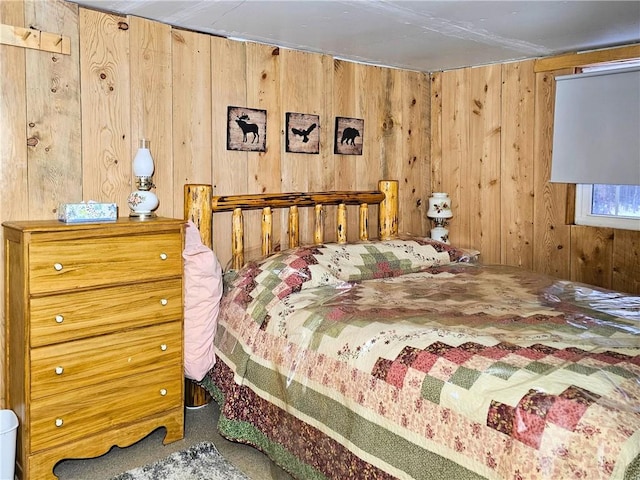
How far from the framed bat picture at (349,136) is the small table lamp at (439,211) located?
2.20 ft

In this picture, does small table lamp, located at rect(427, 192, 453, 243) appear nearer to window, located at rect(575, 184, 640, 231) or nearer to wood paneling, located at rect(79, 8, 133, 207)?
window, located at rect(575, 184, 640, 231)

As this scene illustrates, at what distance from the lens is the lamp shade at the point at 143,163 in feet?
8.73

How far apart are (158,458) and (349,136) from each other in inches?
88.3

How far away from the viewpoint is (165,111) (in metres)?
2.87

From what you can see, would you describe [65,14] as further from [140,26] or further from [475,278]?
[475,278]

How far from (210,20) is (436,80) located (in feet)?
6.37

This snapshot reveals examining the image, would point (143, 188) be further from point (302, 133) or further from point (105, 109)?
point (302, 133)

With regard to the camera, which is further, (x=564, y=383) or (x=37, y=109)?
(x=37, y=109)

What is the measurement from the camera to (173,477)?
2262mm

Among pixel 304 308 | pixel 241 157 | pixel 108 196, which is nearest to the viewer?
pixel 304 308

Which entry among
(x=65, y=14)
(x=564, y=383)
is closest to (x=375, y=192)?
(x=65, y=14)

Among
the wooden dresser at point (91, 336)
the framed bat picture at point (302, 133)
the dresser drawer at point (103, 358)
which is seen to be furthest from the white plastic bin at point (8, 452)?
the framed bat picture at point (302, 133)

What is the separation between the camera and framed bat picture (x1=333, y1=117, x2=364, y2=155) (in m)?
3.62

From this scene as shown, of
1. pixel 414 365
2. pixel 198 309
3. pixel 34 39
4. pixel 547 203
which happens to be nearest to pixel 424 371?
pixel 414 365
